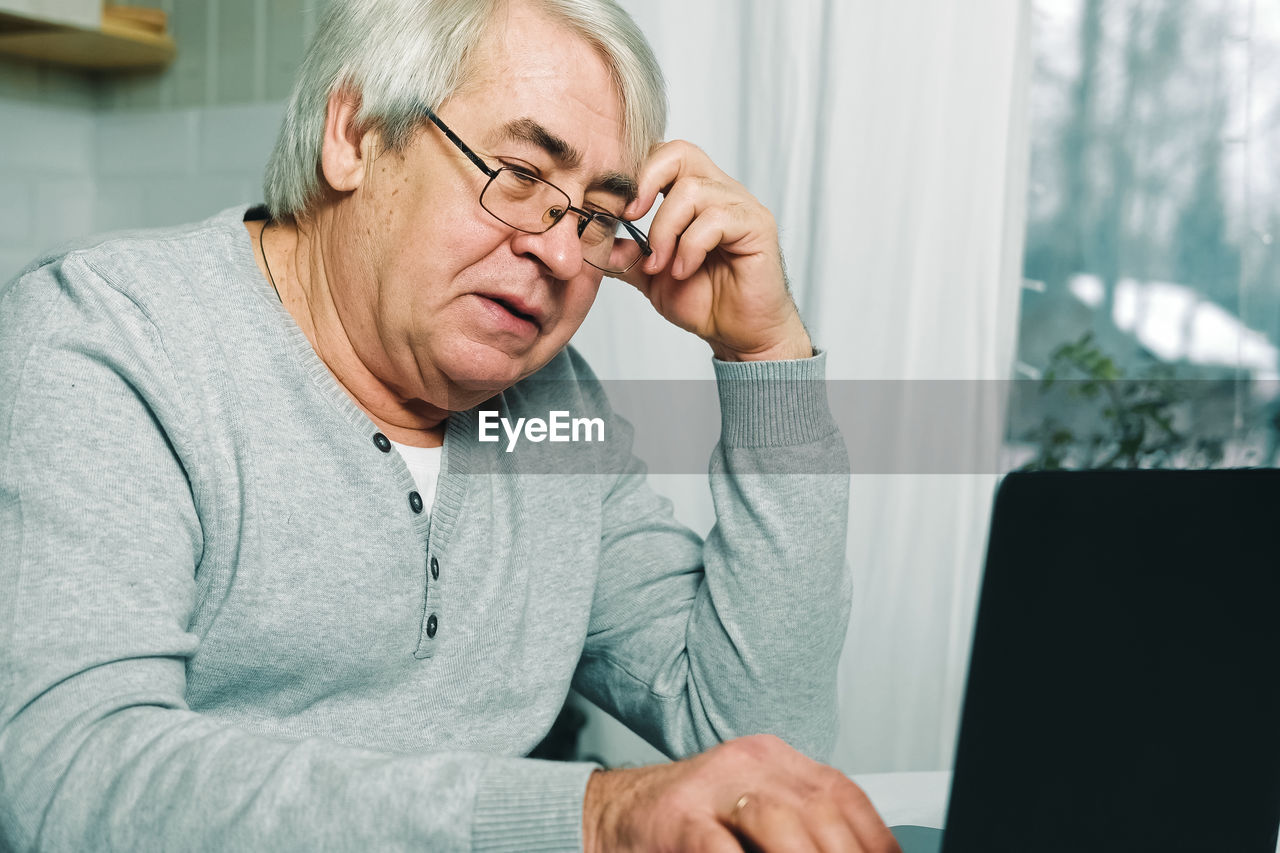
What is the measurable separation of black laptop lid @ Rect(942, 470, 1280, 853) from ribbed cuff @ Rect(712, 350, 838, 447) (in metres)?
0.58

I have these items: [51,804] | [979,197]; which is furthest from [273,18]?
[51,804]

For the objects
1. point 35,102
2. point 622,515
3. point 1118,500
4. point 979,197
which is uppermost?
point 35,102

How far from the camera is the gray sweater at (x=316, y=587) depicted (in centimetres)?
61

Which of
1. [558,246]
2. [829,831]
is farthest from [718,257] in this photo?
[829,831]

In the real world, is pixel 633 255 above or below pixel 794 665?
above

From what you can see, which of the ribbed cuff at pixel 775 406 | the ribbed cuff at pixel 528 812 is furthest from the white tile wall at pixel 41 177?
the ribbed cuff at pixel 528 812

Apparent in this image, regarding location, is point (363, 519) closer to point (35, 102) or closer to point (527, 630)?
point (527, 630)

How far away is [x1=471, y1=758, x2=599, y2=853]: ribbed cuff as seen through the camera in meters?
0.56

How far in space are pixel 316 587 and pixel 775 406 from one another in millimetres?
486

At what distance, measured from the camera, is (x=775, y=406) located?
3.68 ft

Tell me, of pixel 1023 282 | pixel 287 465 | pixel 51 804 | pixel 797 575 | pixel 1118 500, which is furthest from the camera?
pixel 1023 282

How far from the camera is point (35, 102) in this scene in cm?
250

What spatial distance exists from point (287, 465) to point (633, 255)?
44 cm

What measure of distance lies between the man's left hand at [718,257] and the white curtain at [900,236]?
2.06ft
